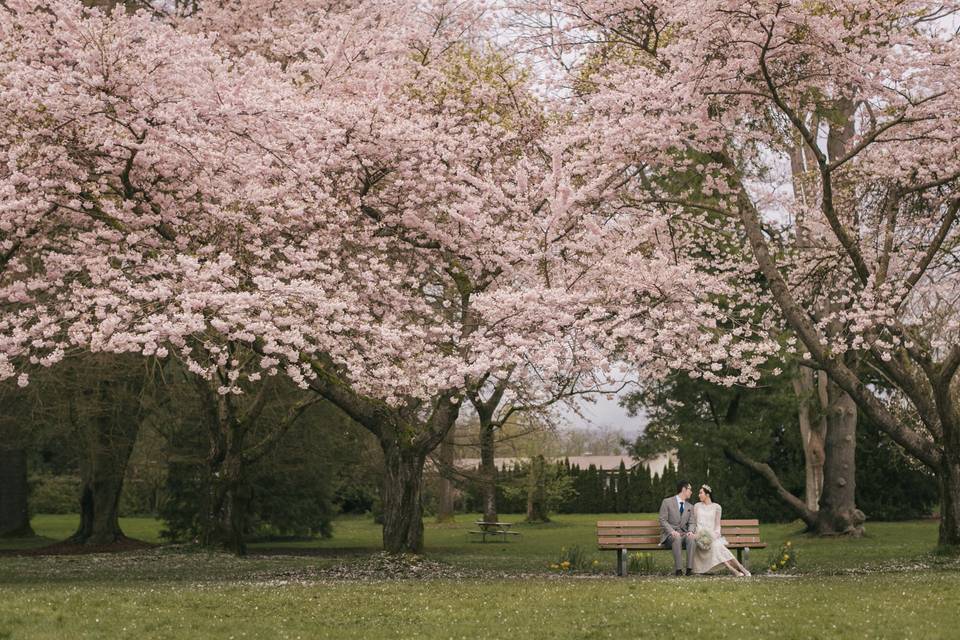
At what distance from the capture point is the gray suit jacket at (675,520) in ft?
41.8

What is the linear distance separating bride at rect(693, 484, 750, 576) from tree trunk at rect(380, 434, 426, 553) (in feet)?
12.9

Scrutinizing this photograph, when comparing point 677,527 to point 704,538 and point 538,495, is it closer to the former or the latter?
point 704,538

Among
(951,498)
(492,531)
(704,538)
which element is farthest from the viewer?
(492,531)

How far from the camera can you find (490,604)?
9.16 meters

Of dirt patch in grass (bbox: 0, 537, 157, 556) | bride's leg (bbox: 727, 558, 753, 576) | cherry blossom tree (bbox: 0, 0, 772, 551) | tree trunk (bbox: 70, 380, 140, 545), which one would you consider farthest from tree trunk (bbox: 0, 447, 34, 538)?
bride's leg (bbox: 727, 558, 753, 576)

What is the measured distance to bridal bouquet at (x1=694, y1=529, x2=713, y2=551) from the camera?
1270 centimetres

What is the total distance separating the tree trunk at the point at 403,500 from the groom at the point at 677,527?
353 centimetres

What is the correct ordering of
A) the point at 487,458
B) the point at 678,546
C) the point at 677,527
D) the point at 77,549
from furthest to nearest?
the point at 487,458
the point at 77,549
the point at 677,527
the point at 678,546

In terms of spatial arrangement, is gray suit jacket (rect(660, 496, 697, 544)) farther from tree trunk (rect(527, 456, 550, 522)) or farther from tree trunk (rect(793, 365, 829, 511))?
tree trunk (rect(527, 456, 550, 522))

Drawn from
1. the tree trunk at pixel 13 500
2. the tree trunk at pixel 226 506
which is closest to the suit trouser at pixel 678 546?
the tree trunk at pixel 226 506

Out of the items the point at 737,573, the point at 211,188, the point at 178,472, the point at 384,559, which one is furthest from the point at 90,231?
the point at 178,472

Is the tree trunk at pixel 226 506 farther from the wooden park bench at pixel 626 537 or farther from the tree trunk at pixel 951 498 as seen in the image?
the tree trunk at pixel 951 498

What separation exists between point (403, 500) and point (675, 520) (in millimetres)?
3869

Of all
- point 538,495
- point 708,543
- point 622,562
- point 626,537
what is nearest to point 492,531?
point 538,495
